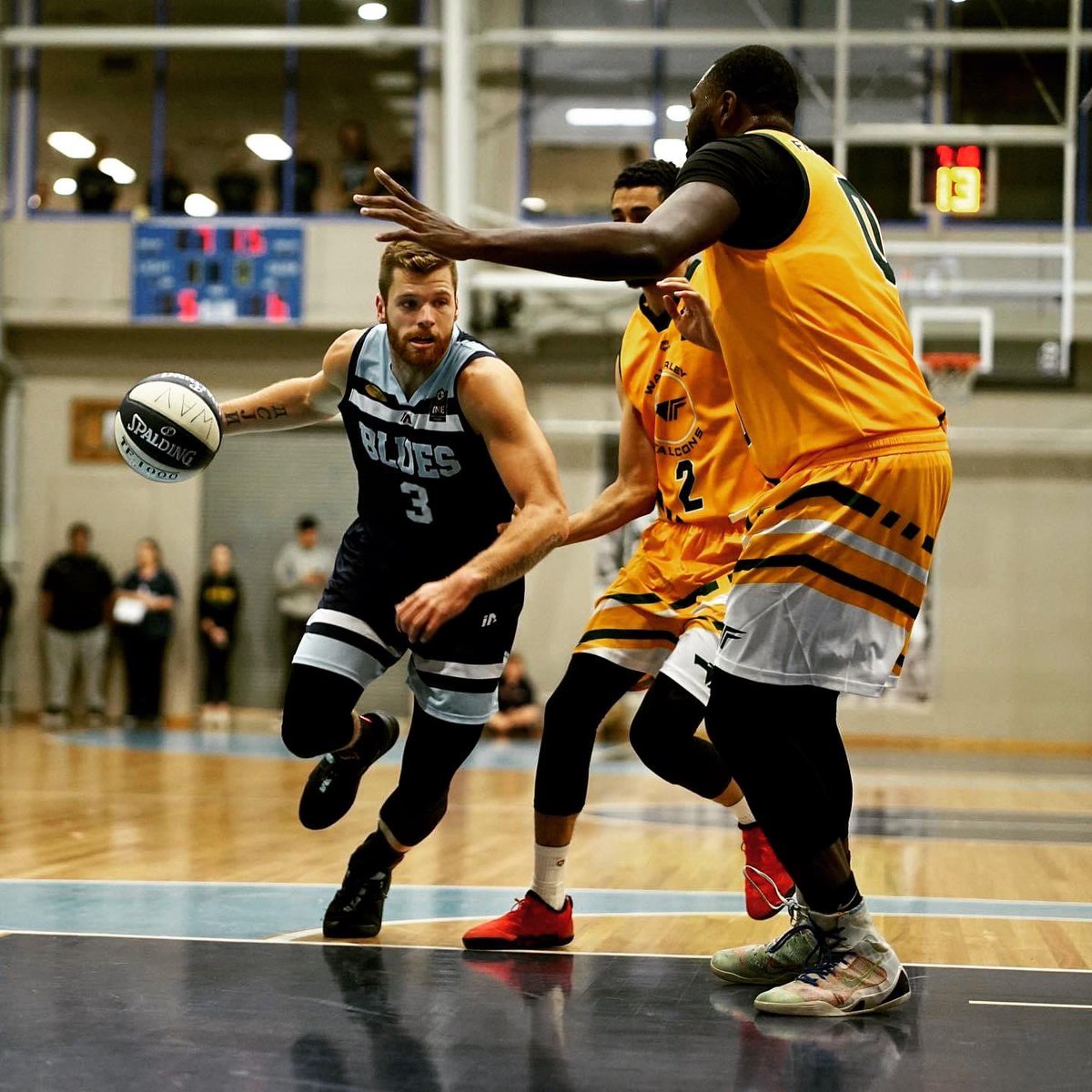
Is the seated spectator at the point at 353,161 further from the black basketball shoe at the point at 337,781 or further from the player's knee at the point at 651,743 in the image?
the player's knee at the point at 651,743

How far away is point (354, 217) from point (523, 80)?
2.23 meters

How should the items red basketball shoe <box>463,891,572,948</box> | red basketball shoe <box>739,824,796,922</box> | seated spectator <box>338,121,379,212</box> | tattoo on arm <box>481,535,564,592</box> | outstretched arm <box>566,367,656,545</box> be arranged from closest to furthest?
tattoo on arm <box>481,535,564,592</box>
red basketball shoe <box>463,891,572,948</box>
red basketball shoe <box>739,824,796,922</box>
outstretched arm <box>566,367,656,545</box>
seated spectator <box>338,121,379,212</box>

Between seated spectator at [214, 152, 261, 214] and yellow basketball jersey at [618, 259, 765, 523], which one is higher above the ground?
seated spectator at [214, 152, 261, 214]

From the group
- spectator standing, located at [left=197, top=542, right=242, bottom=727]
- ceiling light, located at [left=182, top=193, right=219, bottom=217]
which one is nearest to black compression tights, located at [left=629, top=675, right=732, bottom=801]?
spectator standing, located at [left=197, top=542, right=242, bottom=727]

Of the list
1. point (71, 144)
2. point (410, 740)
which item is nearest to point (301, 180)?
point (71, 144)

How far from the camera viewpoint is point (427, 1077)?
290 centimetres

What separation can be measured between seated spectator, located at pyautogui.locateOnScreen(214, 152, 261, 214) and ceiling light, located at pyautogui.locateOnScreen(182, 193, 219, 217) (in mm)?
94

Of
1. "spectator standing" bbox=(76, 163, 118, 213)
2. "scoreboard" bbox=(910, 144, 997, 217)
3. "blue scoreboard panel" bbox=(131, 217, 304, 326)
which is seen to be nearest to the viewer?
"scoreboard" bbox=(910, 144, 997, 217)

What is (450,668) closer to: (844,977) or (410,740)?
(410,740)

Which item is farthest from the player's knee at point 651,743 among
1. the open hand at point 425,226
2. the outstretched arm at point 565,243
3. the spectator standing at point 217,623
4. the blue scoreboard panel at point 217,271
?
the blue scoreboard panel at point 217,271

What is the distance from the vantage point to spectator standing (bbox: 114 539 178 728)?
15914 millimetres

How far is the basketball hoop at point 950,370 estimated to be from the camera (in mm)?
13930

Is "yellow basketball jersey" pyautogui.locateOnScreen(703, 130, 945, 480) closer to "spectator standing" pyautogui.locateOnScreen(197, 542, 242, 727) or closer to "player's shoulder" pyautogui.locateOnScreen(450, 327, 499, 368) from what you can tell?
"player's shoulder" pyautogui.locateOnScreen(450, 327, 499, 368)

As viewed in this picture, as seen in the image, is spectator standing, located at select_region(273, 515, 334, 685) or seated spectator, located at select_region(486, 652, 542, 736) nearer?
seated spectator, located at select_region(486, 652, 542, 736)
